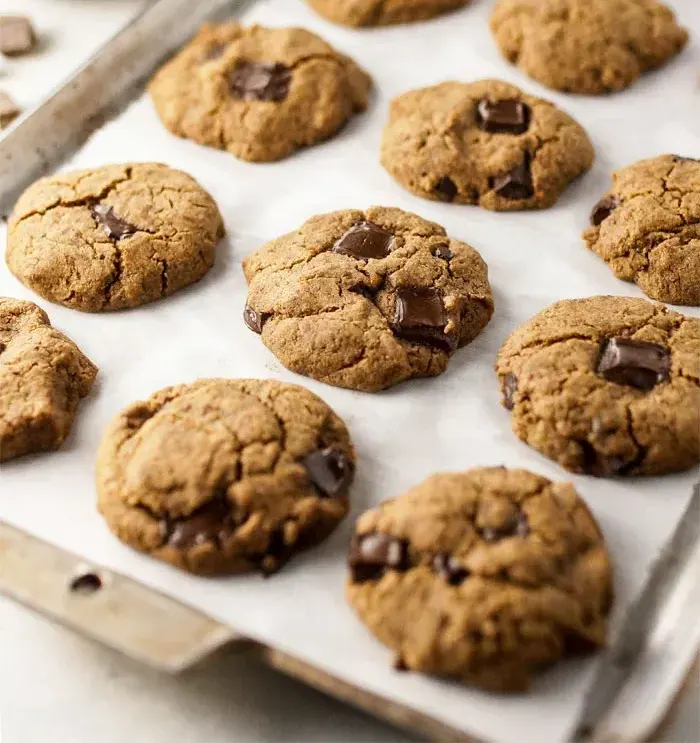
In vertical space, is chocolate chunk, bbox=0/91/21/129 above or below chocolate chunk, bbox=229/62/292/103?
below

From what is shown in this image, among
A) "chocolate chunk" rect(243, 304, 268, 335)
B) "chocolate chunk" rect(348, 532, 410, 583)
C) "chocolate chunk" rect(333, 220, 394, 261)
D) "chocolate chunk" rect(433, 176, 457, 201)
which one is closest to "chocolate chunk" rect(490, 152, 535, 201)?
"chocolate chunk" rect(433, 176, 457, 201)

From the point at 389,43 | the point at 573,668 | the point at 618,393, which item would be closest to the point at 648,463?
the point at 618,393

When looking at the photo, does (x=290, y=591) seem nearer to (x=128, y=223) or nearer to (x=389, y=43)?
(x=128, y=223)

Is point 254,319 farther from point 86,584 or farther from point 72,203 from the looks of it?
point 86,584

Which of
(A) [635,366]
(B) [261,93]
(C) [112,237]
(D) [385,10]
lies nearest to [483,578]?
(A) [635,366]

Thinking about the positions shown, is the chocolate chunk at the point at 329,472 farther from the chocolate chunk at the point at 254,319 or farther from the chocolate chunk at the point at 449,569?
the chocolate chunk at the point at 254,319

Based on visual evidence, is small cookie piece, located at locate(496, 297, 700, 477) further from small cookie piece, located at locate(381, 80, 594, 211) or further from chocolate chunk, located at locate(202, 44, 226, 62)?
chocolate chunk, located at locate(202, 44, 226, 62)
